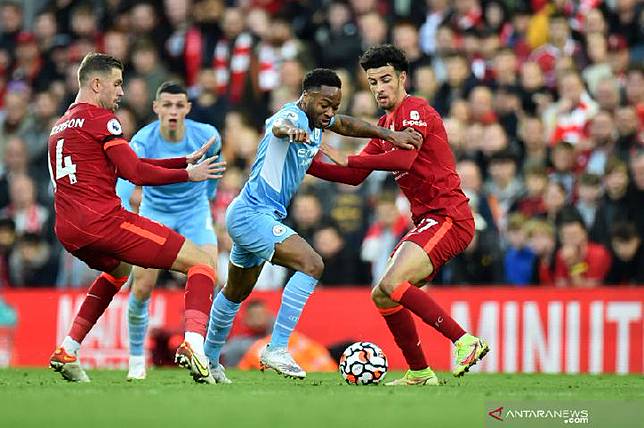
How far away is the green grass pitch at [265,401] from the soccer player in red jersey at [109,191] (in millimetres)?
814

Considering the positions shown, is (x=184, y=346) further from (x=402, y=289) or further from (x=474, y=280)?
(x=474, y=280)

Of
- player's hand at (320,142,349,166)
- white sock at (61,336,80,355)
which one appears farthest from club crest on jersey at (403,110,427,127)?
white sock at (61,336,80,355)

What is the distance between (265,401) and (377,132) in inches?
114

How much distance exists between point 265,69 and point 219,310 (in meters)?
7.62

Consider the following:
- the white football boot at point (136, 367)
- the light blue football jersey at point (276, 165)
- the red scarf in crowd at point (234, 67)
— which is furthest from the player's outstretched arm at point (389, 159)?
the red scarf in crowd at point (234, 67)

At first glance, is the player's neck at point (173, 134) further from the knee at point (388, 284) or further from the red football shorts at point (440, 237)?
the knee at point (388, 284)

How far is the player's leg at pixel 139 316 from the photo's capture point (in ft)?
39.3

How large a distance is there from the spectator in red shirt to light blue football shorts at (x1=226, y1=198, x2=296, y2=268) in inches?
189

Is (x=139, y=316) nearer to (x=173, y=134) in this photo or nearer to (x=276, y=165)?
(x=173, y=134)

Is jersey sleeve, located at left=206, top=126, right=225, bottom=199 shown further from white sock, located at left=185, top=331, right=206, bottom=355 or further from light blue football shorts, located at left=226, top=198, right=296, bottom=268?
white sock, located at left=185, top=331, right=206, bottom=355

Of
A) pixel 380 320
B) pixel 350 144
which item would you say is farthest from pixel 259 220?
pixel 350 144

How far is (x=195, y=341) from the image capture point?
9930 millimetres

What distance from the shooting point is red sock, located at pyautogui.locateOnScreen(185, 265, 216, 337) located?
1017cm

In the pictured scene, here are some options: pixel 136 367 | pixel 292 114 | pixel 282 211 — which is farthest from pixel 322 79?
pixel 136 367
